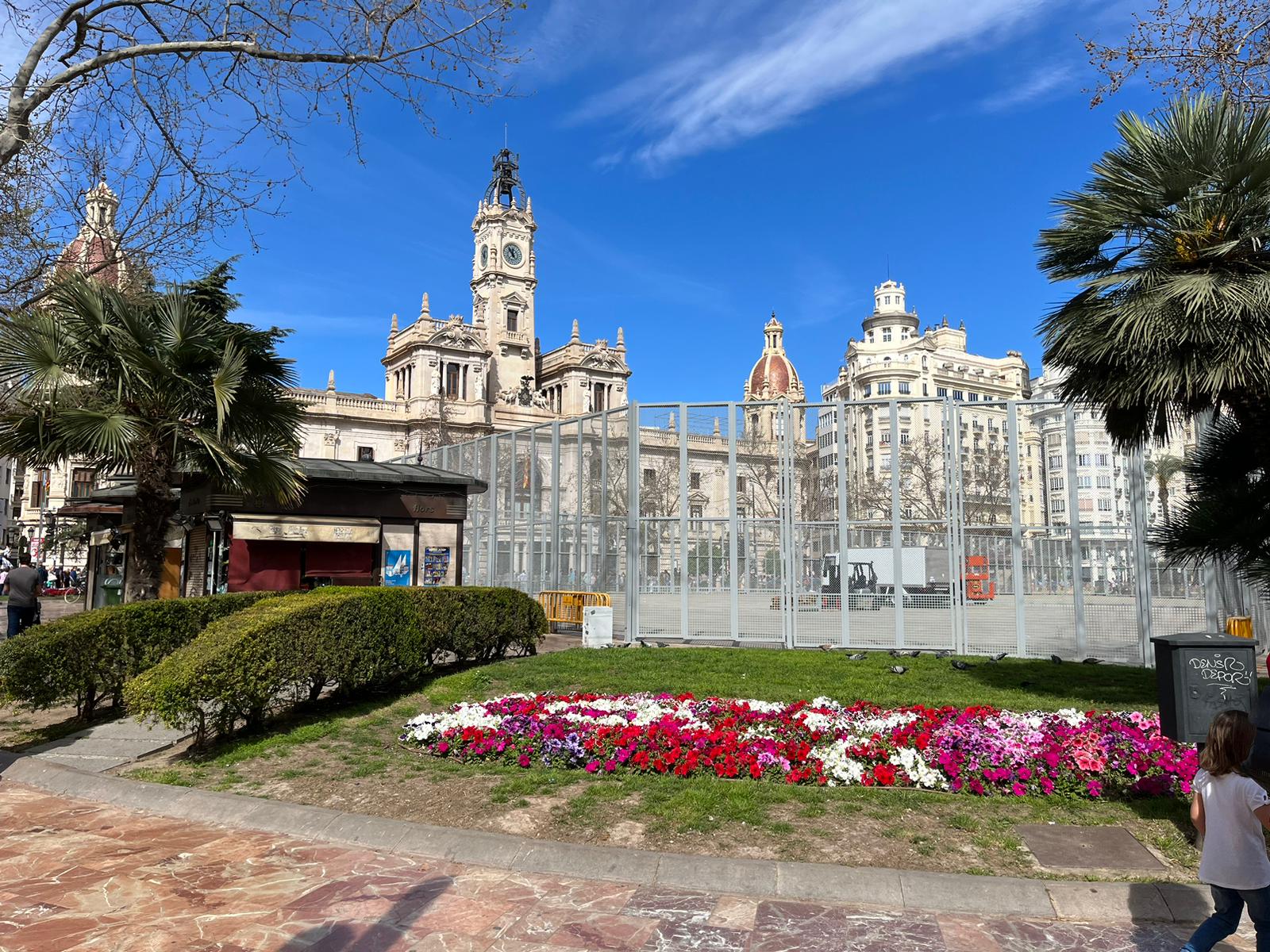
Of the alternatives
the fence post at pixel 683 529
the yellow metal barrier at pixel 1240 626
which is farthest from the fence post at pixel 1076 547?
the fence post at pixel 683 529

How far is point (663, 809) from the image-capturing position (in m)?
6.00

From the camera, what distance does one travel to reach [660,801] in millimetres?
6195

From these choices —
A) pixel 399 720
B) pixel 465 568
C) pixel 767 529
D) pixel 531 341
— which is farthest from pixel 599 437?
pixel 531 341

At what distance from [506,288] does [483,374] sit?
13.8 meters

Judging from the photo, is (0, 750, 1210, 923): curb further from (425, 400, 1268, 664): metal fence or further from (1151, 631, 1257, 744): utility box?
(425, 400, 1268, 664): metal fence

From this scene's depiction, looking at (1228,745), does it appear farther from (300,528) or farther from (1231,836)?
(300,528)

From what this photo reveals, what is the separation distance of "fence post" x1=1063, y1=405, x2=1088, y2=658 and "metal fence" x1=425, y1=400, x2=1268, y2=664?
29mm

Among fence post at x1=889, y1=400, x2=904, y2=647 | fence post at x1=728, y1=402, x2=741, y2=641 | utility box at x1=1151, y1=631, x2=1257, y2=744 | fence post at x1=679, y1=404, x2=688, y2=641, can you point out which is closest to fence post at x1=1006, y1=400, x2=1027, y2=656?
fence post at x1=889, y1=400, x2=904, y2=647

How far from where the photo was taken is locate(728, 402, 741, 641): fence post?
15609mm

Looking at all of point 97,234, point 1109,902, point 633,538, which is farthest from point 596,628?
point 1109,902

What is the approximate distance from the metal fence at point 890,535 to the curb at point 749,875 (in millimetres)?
10268

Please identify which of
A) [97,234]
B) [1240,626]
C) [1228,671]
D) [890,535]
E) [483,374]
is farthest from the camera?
[483,374]

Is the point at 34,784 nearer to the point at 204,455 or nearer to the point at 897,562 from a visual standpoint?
the point at 204,455

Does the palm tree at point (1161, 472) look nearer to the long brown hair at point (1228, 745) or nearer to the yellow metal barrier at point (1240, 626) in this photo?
the yellow metal barrier at point (1240, 626)
